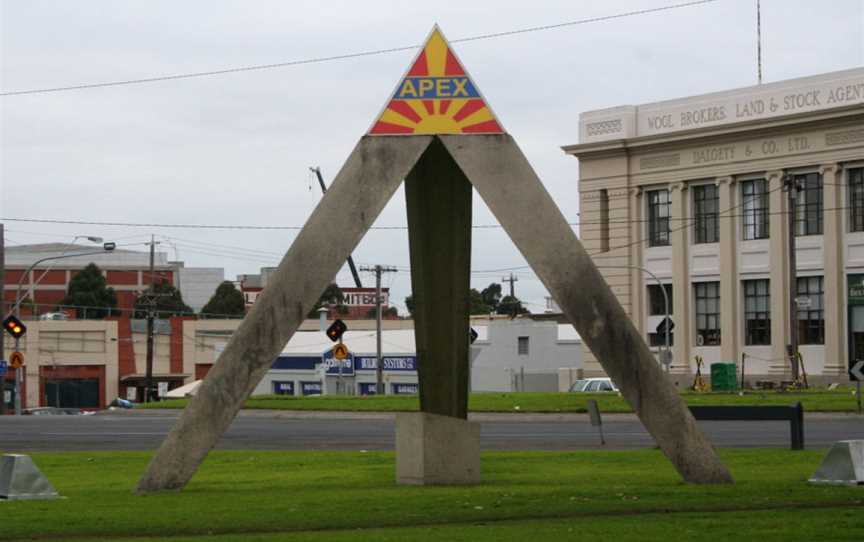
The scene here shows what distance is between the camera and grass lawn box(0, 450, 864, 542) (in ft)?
40.9

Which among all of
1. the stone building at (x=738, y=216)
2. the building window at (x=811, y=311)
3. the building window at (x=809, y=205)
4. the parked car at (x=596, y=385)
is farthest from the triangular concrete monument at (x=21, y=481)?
the building window at (x=809, y=205)

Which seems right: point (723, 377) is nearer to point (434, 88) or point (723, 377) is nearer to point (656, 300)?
point (656, 300)

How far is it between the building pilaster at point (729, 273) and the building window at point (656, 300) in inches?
140

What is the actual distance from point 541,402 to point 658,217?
26136 mm

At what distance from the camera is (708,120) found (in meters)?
68.6

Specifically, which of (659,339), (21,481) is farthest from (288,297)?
(659,339)

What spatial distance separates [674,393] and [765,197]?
52309 millimetres

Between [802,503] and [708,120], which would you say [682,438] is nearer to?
[802,503]

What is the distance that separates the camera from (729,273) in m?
68.4

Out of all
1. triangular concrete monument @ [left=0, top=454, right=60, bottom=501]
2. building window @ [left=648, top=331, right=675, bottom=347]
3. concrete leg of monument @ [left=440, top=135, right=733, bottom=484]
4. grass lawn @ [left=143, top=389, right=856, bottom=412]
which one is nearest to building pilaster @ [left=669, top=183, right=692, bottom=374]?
building window @ [left=648, top=331, right=675, bottom=347]

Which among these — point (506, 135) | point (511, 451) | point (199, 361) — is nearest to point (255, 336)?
point (506, 135)

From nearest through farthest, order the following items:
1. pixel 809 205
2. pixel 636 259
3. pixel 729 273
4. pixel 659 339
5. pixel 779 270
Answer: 1. pixel 809 205
2. pixel 779 270
3. pixel 729 273
4. pixel 659 339
5. pixel 636 259

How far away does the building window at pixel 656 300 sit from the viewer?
71.8 metres

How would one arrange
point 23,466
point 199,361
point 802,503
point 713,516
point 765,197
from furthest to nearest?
point 199,361
point 765,197
point 23,466
point 802,503
point 713,516
